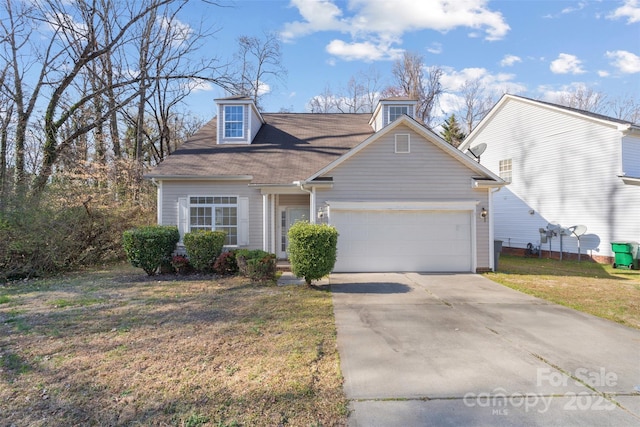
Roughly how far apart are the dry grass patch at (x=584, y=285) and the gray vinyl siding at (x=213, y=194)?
745 centimetres

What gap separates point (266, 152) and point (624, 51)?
45.0 ft

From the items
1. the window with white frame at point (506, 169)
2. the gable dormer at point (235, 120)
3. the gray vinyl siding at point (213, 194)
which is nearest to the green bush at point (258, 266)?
the gray vinyl siding at point (213, 194)

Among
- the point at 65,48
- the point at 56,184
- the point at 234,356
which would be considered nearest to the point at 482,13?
the point at 234,356

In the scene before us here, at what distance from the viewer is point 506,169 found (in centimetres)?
1666

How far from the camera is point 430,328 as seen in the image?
5219mm

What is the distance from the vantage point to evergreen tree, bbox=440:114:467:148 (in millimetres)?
26109

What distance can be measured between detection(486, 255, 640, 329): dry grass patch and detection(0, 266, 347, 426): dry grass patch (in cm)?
510

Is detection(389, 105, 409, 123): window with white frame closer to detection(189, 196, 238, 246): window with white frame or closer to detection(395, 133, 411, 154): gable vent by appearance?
detection(395, 133, 411, 154): gable vent

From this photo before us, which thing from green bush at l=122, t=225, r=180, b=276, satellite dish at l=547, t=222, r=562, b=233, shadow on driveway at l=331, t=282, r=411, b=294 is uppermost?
satellite dish at l=547, t=222, r=562, b=233

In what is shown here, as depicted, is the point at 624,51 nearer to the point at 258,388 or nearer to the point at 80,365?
the point at 258,388

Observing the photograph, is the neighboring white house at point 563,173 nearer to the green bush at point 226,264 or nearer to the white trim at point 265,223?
the white trim at point 265,223

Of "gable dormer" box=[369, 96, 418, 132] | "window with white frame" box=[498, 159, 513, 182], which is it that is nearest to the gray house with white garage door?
"gable dormer" box=[369, 96, 418, 132]

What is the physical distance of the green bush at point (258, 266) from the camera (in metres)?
8.66

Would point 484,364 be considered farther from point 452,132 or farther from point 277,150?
point 452,132
